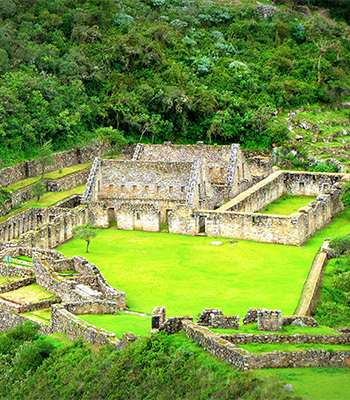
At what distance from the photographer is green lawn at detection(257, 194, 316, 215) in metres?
59.7

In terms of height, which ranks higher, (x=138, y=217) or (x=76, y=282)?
(x=76, y=282)

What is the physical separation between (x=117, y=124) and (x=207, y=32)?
73.5 ft

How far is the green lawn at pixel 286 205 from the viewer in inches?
2351

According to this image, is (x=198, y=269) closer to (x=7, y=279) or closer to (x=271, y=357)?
(x=7, y=279)

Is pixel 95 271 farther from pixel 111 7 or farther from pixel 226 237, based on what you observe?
pixel 111 7

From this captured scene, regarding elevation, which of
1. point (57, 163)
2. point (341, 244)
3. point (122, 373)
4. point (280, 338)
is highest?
point (57, 163)

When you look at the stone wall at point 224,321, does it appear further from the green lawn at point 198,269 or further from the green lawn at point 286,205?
the green lawn at point 286,205

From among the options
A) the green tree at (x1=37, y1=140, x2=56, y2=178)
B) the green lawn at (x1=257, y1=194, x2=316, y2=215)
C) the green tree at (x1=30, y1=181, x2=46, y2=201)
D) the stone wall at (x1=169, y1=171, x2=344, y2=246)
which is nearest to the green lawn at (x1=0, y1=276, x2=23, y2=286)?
the stone wall at (x1=169, y1=171, x2=344, y2=246)

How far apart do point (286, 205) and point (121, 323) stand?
97.1 ft

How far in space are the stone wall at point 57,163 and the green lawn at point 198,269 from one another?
9.55 metres

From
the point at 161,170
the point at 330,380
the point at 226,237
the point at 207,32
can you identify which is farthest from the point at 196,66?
the point at 330,380

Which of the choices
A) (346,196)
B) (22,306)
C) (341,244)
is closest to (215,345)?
(22,306)

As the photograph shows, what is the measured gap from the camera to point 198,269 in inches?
1827

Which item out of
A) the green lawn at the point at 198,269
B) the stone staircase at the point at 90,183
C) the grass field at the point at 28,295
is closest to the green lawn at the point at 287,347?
the green lawn at the point at 198,269
